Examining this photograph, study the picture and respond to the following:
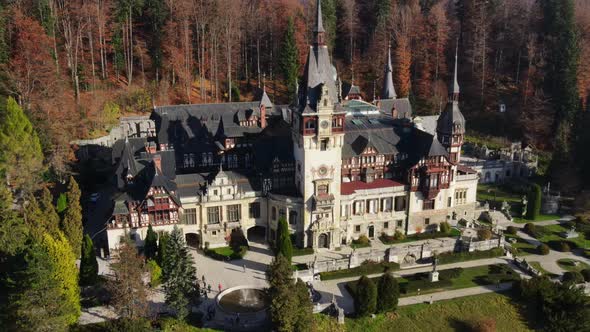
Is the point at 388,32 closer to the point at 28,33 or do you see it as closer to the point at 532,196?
the point at 532,196

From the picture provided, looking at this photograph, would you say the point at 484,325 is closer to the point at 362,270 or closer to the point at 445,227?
the point at 362,270

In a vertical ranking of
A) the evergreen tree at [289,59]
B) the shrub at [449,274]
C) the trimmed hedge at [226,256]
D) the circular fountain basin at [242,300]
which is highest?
the evergreen tree at [289,59]

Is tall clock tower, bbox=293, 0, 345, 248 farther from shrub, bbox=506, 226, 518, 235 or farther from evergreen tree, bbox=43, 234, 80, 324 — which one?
evergreen tree, bbox=43, 234, 80, 324

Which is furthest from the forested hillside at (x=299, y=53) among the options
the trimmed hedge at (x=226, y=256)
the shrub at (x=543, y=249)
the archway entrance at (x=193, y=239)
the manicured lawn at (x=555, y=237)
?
the trimmed hedge at (x=226, y=256)

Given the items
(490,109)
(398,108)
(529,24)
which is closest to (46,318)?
(398,108)

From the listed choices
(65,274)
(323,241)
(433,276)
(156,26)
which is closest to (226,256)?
(323,241)

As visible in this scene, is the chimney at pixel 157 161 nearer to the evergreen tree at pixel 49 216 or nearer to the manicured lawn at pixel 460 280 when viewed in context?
the evergreen tree at pixel 49 216
